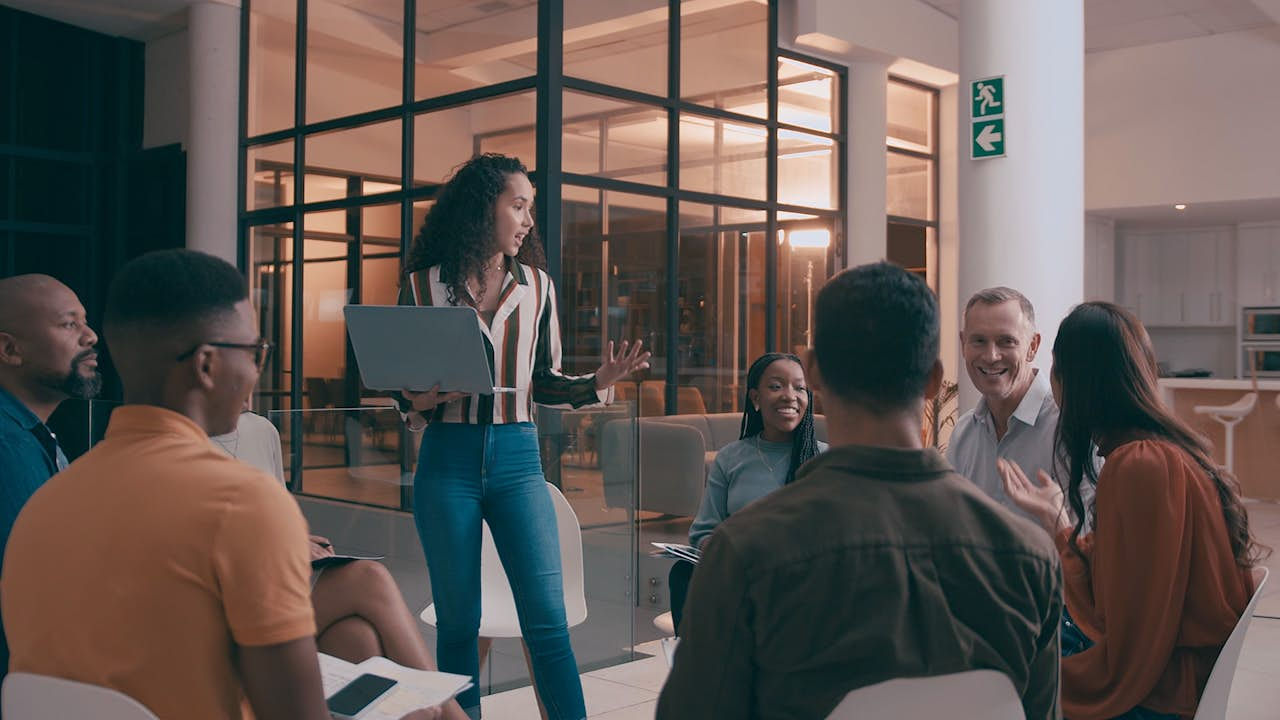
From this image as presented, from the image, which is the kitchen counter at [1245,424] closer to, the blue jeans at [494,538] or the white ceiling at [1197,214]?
the white ceiling at [1197,214]

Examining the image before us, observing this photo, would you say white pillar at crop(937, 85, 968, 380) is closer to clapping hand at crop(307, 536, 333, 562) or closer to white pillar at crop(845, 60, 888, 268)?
white pillar at crop(845, 60, 888, 268)

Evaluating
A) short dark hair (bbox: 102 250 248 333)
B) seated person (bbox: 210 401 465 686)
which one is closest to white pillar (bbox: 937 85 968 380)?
seated person (bbox: 210 401 465 686)

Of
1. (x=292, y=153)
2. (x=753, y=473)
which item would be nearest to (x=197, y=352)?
(x=753, y=473)

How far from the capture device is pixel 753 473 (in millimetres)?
3295

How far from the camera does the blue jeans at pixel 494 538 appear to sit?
2.61 metres

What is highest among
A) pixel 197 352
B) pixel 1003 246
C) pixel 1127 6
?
pixel 1127 6

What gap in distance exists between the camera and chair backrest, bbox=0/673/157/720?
1184 millimetres

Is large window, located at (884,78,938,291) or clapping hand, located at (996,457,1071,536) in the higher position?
large window, located at (884,78,938,291)

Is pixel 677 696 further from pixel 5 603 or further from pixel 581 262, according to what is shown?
pixel 581 262

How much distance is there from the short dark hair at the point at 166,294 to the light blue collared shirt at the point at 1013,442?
1842mm

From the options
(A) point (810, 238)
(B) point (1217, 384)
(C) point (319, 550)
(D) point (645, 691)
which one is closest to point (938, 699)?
(C) point (319, 550)

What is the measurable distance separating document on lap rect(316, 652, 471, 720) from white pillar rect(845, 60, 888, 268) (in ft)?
26.3

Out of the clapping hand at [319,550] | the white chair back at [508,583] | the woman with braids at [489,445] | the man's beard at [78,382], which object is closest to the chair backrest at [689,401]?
the white chair back at [508,583]

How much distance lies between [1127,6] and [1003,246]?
15.7 ft
